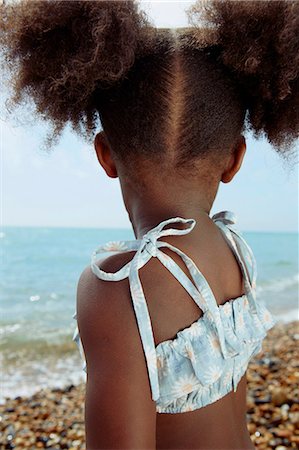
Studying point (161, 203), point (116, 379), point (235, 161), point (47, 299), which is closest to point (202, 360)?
point (116, 379)

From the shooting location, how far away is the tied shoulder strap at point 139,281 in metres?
1.23

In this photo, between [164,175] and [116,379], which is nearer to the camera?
[116,379]

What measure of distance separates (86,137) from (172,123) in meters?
0.42

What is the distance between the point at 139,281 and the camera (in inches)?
49.7

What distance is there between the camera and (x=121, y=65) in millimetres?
1416

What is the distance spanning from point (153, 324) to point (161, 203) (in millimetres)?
300

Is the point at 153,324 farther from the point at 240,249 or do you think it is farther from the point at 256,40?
the point at 256,40

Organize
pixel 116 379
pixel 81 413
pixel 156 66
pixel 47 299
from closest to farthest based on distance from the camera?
pixel 116 379 → pixel 156 66 → pixel 81 413 → pixel 47 299

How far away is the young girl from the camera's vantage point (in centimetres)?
124

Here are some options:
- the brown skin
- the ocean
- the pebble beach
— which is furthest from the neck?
the ocean

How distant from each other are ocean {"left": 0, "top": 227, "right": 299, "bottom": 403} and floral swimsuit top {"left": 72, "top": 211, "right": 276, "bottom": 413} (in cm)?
353

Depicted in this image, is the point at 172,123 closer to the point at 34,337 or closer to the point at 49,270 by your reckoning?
the point at 34,337

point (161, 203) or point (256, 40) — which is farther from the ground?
point (256, 40)

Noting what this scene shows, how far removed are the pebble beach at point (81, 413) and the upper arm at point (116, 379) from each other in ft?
7.13
